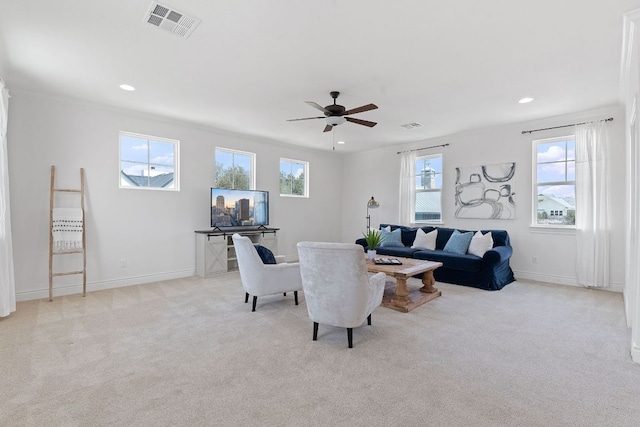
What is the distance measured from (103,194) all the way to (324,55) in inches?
150

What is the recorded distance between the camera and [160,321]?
3.27m

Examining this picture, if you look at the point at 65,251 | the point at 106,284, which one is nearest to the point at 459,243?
the point at 106,284

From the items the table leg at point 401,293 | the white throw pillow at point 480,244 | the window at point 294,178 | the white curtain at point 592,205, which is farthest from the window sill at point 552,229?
the window at point 294,178

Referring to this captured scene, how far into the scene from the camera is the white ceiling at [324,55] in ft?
7.68

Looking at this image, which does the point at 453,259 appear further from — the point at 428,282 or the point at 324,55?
the point at 324,55

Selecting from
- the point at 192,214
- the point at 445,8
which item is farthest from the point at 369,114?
the point at 192,214

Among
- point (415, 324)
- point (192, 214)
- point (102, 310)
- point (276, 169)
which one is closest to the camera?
point (415, 324)

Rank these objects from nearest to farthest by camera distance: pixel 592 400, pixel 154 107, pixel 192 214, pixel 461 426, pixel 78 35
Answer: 1. pixel 461 426
2. pixel 592 400
3. pixel 78 35
4. pixel 154 107
5. pixel 192 214

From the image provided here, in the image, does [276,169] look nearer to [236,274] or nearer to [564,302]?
[236,274]

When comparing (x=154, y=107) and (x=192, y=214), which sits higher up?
(x=154, y=107)

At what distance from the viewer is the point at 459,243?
17.1 ft

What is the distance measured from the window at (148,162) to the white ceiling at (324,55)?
60 cm

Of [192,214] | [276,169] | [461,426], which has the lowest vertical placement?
[461,426]

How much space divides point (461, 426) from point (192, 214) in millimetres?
4999
